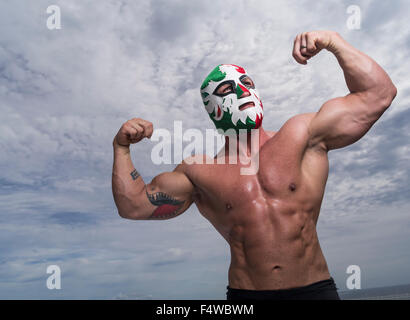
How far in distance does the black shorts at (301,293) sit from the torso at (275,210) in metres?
0.05

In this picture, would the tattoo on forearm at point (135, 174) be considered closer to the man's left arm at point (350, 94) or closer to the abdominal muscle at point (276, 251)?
the abdominal muscle at point (276, 251)

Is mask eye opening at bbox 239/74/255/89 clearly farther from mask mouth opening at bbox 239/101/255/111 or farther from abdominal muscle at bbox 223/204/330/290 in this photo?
abdominal muscle at bbox 223/204/330/290

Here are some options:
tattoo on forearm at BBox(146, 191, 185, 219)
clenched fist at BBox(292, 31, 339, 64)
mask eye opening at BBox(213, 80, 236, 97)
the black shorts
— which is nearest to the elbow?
clenched fist at BBox(292, 31, 339, 64)

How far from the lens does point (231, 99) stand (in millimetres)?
4281

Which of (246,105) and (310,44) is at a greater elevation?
(310,44)

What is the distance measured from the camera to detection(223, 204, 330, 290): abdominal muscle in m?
3.73

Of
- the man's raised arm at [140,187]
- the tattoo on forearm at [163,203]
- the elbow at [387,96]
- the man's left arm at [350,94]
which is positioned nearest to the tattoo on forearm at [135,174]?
the man's raised arm at [140,187]

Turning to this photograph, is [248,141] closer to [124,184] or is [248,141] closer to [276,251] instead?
[276,251]

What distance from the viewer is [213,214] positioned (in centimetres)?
434

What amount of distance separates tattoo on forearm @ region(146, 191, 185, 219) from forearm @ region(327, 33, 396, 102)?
252 cm

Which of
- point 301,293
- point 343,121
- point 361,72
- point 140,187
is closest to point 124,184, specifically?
point 140,187

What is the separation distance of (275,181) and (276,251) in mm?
761

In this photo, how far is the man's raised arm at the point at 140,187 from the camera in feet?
13.8
